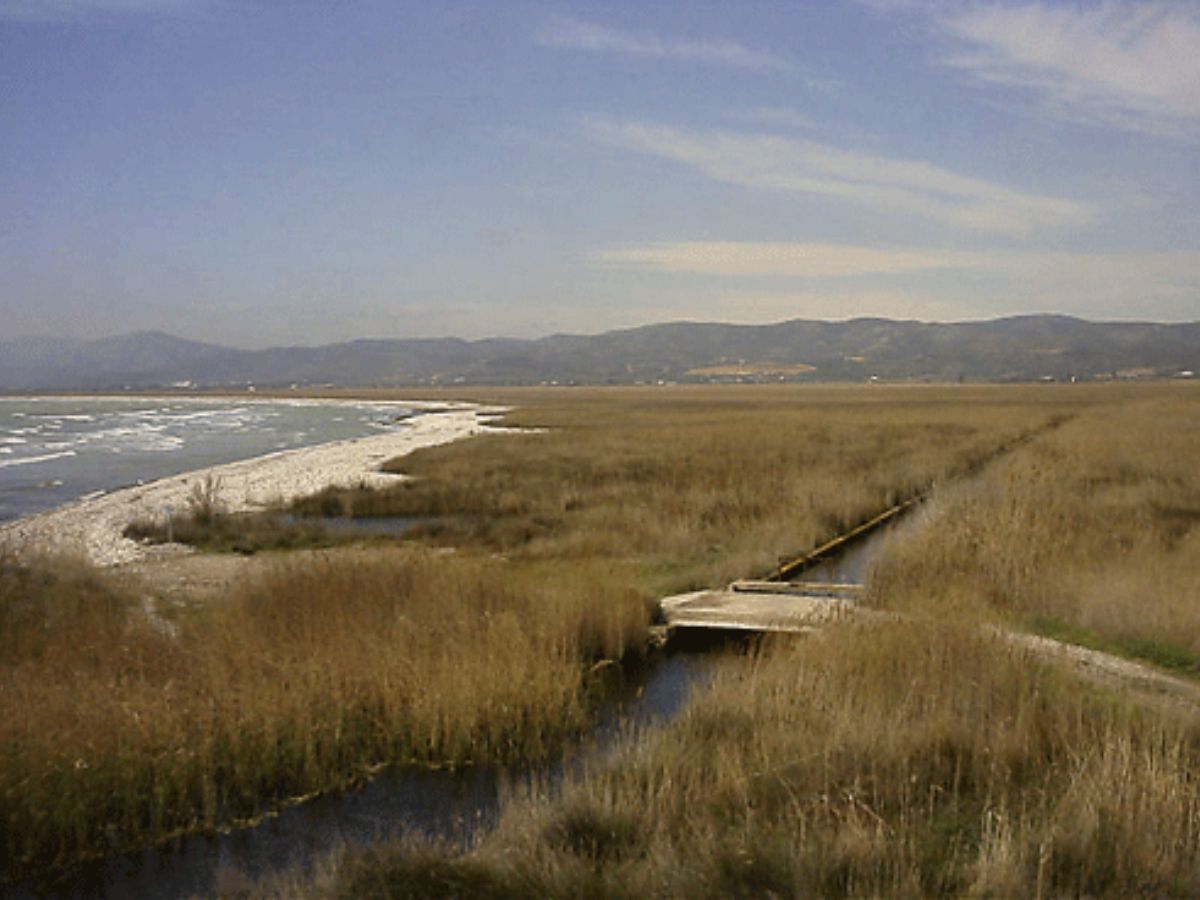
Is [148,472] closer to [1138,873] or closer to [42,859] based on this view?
[42,859]

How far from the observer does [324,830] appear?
28.2ft

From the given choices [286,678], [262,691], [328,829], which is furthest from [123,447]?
[328,829]

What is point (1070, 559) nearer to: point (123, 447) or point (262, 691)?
point (262, 691)

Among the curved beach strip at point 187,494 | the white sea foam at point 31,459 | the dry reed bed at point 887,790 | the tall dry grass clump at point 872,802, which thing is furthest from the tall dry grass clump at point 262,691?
the white sea foam at point 31,459

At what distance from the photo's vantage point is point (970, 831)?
741 cm

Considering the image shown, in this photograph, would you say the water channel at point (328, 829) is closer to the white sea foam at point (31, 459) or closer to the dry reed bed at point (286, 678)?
the dry reed bed at point (286, 678)

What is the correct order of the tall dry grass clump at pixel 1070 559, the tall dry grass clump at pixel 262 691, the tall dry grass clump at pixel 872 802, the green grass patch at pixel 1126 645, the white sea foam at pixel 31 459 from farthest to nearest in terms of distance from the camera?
the white sea foam at pixel 31 459, the tall dry grass clump at pixel 1070 559, the green grass patch at pixel 1126 645, the tall dry grass clump at pixel 262 691, the tall dry grass clump at pixel 872 802

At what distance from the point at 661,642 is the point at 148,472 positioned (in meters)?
36.5

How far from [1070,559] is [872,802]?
1050 centimetres

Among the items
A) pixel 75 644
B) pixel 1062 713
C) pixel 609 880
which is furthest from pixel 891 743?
pixel 75 644

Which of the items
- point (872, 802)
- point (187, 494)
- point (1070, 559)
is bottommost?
point (187, 494)

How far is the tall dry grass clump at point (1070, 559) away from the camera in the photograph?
43.3ft

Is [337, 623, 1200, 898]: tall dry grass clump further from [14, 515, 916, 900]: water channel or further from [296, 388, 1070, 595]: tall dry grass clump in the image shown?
[296, 388, 1070, 595]: tall dry grass clump

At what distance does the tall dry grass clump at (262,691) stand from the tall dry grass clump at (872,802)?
2014 mm
